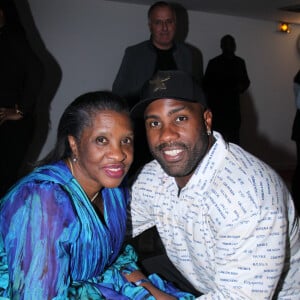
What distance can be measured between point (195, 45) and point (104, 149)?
11.8 ft

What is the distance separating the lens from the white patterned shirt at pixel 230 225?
1099mm

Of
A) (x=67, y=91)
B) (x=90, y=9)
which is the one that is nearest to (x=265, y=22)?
(x=90, y=9)

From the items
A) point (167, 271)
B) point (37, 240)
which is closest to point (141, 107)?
point (37, 240)

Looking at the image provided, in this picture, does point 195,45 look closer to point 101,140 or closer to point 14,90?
point 14,90

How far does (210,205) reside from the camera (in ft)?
3.84

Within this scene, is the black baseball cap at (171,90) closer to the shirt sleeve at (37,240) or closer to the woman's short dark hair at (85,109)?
the woman's short dark hair at (85,109)

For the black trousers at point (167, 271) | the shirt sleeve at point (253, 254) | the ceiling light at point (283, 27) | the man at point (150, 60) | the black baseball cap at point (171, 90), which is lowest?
the black trousers at point (167, 271)

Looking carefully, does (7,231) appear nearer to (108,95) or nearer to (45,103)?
(108,95)

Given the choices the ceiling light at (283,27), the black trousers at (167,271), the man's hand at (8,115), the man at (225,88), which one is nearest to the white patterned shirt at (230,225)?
the black trousers at (167,271)

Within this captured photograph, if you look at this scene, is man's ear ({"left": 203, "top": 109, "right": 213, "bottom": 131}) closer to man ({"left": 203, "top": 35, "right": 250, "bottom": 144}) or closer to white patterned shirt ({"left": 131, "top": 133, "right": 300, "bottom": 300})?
white patterned shirt ({"left": 131, "top": 133, "right": 300, "bottom": 300})

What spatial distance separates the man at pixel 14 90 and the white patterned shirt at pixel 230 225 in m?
1.10

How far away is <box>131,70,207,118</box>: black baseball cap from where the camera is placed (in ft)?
4.25

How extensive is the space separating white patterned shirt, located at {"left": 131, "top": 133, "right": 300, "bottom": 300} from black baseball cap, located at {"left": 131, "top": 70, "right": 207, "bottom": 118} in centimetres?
18

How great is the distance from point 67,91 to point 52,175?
2.84 meters
